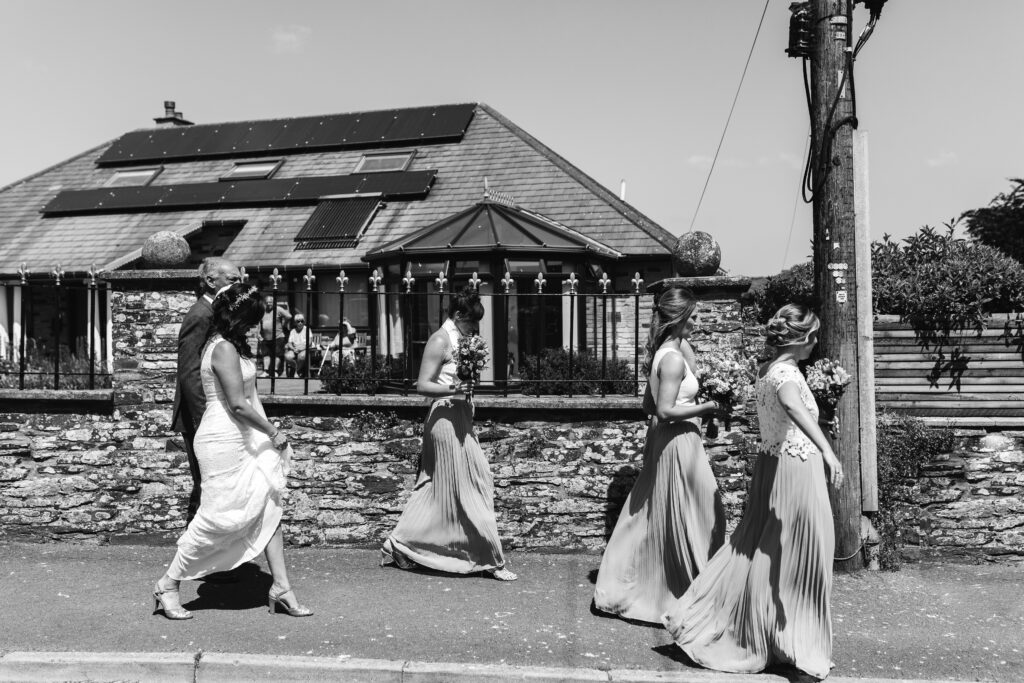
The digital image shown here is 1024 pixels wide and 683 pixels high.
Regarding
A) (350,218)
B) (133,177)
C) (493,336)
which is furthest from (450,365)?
(133,177)

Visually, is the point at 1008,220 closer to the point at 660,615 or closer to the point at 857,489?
the point at 857,489

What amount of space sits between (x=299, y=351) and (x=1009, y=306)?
12969mm

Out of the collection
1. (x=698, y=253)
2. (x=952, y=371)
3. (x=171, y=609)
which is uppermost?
(x=698, y=253)

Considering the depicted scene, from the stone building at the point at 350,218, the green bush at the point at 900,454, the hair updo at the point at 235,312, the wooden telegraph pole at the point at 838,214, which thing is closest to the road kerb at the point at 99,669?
the hair updo at the point at 235,312

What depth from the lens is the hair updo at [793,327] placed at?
506 centimetres

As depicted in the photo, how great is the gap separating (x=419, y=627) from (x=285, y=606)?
887 mm

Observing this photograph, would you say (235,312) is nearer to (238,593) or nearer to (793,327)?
(238,593)

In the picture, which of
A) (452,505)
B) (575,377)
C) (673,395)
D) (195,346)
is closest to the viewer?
(673,395)

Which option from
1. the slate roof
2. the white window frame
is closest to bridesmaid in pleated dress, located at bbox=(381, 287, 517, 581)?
the slate roof

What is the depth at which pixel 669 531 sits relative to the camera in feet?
19.4

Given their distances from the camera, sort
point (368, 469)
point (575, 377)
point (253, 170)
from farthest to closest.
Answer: point (253, 170) → point (575, 377) → point (368, 469)

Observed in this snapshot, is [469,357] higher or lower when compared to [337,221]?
lower

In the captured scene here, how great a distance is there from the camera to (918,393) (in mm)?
7727

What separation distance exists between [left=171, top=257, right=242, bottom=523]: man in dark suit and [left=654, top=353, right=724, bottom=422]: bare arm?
2988 mm
